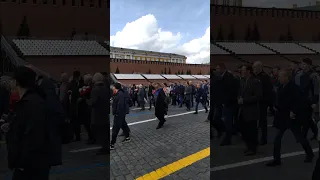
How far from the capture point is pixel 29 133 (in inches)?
48.1

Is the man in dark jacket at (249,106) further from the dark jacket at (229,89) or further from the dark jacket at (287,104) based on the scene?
the dark jacket at (287,104)

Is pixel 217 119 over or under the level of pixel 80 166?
over

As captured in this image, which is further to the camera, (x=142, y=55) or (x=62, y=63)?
(x=142, y=55)

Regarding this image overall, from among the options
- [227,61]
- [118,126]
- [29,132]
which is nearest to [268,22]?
[227,61]

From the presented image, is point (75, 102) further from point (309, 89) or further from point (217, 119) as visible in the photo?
point (309, 89)

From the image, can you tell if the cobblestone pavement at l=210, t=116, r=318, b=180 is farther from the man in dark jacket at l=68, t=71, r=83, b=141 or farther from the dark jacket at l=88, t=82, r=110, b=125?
the man in dark jacket at l=68, t=71, r=83, b=141

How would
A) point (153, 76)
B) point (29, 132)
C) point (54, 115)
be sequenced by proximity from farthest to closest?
point (153, 76) < point (54, 115) < point (29, 132)

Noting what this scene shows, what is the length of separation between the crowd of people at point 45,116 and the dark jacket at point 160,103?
0.58 meters

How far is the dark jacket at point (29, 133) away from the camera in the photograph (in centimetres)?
123

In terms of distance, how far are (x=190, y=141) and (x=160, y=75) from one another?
28.1 inches

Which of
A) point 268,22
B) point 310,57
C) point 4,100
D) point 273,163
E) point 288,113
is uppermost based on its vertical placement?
point 268,22

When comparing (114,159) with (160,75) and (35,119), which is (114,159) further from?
(35,119)

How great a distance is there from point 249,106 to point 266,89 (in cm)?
15

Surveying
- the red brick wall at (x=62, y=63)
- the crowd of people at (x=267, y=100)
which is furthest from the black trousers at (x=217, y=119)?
the red brick wall at (x=62, y=63)
